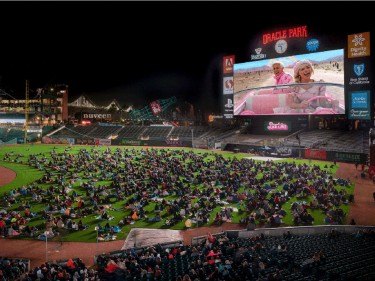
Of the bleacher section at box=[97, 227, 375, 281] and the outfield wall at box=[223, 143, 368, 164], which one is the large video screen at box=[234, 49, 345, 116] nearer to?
the outfield wall at box=[223, 143, 368, 164]

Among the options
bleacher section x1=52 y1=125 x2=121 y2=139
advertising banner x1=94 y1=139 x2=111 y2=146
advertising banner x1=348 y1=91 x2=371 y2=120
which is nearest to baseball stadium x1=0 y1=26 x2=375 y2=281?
advertising banner x1=348 y1=91 x2=371 y2=120

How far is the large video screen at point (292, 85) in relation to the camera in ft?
174

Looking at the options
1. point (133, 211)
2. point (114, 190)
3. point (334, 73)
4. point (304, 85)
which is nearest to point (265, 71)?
point (304, 85)

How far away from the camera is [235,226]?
22.0 metres

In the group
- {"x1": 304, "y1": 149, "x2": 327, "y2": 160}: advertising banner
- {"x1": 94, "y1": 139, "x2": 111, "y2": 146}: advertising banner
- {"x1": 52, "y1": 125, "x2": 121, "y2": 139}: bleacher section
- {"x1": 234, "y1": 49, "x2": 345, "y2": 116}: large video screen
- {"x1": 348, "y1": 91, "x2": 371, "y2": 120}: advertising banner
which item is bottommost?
{"x1": 304, "y1": 149, "x2": 327, "y2": 160}: advertising banner

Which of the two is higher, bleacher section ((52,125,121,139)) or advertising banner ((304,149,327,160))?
bleacher section ((52,125,121,139))

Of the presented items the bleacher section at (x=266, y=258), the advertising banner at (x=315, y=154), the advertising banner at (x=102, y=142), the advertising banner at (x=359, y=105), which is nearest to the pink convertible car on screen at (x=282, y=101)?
the advertising banner at (x=359, y=105)

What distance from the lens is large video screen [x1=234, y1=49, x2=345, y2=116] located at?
53188 mm

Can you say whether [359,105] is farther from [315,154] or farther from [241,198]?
[241,198]

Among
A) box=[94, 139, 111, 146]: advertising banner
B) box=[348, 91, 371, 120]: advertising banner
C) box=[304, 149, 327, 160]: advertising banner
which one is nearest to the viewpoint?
box=[348, 91, 371, 120]: advertising banner

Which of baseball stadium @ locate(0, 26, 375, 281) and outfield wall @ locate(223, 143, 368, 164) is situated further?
outfield wall @ locate(223, 143, 368, 164)

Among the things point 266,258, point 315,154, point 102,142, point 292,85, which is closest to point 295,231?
point 266,258

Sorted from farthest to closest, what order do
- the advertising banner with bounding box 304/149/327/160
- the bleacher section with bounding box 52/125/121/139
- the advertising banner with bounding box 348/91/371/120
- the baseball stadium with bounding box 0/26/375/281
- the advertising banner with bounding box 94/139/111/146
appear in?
the bleacher section with bounding box 52/125/121/139
the advertising banner with bounding box 94/139/111/146
the advertising banner with bounding box 304/149/327/160
the advertising banner with bounding box 348/91/371/120
the baseball stadium with bounding box 0/26/375/281

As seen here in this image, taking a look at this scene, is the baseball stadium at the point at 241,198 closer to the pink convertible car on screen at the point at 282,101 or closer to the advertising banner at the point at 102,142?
the pink convertible car on screen at the point at 282,101
